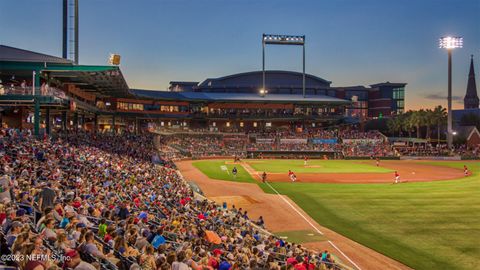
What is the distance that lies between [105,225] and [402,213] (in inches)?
825

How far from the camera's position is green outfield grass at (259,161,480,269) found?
17703mm

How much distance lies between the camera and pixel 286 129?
102125mm

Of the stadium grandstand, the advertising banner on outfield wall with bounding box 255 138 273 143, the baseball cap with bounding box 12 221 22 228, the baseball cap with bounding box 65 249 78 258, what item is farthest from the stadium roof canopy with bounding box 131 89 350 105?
the baseball cap with bounding box 65 249 78 258

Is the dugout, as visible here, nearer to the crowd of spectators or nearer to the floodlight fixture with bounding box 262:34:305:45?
the floodlight fixture with bounding box 262:34:305:45

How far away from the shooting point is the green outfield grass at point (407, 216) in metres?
17.7

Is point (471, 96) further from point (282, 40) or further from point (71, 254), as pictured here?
point (71, 254)

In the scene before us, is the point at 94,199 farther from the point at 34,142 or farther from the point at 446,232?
the point at 446,232

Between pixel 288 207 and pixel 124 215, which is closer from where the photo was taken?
pixel 124 215

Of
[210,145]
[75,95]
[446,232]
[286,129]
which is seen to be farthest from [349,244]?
[286,129]

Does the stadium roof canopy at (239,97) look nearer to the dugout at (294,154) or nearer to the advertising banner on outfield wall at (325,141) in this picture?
the advertising banner on outfield wall at (325,141)

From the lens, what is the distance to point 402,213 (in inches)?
1008

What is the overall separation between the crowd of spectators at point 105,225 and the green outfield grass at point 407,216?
189 inches

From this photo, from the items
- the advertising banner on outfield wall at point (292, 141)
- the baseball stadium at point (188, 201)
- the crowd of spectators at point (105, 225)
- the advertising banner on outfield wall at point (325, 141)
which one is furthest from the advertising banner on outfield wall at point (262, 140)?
the crowd of spectators at point (105, 225)

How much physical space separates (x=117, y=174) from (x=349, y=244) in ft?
47.8
